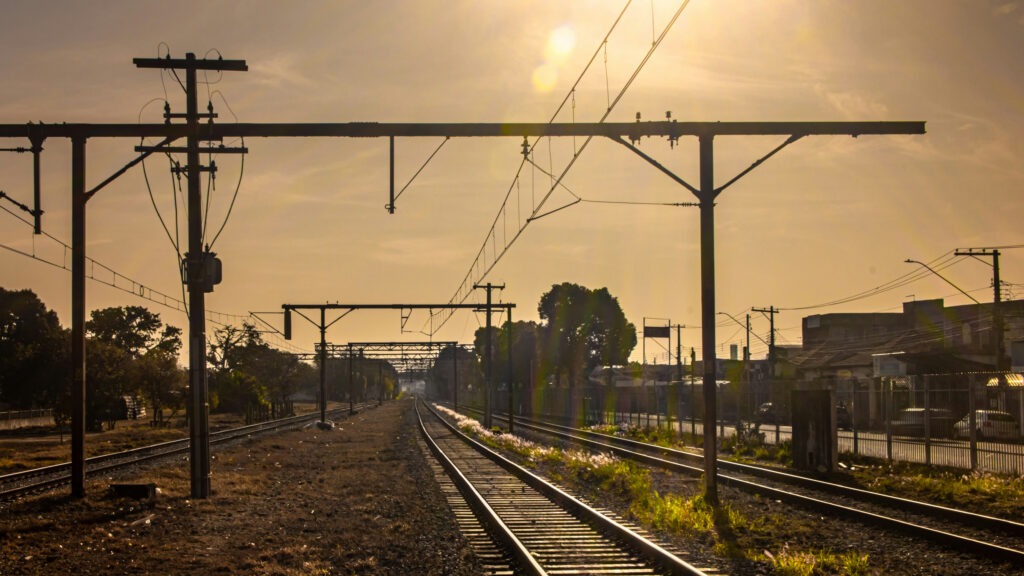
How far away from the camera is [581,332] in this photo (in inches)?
4464

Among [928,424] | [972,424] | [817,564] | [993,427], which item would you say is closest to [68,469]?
[817,564]

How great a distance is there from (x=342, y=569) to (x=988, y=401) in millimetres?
20345

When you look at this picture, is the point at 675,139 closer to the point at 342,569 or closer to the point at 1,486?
the point at 342,569

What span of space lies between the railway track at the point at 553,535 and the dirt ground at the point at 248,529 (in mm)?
627

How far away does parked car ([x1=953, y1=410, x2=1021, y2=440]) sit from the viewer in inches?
1023

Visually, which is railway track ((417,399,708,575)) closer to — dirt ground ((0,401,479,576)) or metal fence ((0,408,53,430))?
dirt ground ((0,401,479,576))

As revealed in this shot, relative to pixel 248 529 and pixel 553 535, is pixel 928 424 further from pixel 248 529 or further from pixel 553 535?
pixel 248 529

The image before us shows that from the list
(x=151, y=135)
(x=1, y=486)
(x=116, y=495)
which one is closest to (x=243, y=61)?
(x=151, y=135)

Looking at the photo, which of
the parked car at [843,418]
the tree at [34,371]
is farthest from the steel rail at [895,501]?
the tree at [34,371]

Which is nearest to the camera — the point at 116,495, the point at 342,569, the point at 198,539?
the point at 342,569

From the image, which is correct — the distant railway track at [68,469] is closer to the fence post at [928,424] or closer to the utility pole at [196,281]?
the utility pole at [196,281]

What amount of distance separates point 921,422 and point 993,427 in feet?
14.8

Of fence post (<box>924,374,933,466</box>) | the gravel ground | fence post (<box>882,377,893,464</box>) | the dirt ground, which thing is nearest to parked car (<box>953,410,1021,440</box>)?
fence post (<box>924,374,933,466</box>)

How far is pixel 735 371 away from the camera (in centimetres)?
5481
